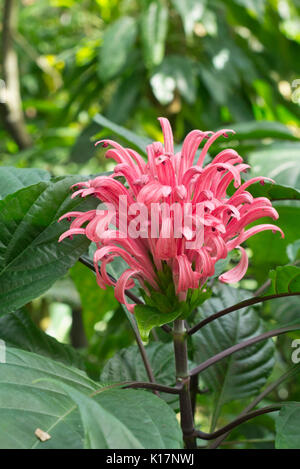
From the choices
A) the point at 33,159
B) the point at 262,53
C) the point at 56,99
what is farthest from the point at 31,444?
the point at 56,99

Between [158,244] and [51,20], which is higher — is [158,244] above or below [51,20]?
below

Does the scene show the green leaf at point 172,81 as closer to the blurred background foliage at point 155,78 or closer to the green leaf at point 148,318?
the blurred background foliage at point 155,78

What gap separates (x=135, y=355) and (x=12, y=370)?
0.22 m

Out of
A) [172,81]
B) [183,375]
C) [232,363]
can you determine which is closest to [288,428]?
[183,375]

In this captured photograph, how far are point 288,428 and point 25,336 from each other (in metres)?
0.27

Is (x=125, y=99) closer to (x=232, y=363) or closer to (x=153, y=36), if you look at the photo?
(x=153, y=36)

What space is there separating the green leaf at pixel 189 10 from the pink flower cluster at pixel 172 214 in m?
0.89

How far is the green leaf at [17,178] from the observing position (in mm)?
497

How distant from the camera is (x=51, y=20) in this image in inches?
84.0

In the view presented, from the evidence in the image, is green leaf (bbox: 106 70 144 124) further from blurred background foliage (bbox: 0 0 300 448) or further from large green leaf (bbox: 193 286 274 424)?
large green leaf (bbox: 193 286 274 424)

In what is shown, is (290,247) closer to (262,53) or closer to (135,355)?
(135,355)

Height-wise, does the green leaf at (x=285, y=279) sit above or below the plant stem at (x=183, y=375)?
above

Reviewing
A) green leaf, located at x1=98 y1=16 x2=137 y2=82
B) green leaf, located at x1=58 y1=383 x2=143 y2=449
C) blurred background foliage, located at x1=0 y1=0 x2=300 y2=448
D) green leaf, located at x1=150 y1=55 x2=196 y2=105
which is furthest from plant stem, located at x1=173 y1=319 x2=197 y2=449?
green leaf, located at x1=98 y1=16 x2=137 y2=82

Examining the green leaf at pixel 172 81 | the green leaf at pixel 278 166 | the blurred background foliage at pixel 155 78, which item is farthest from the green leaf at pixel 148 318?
the green leaf at pixel 172 81
